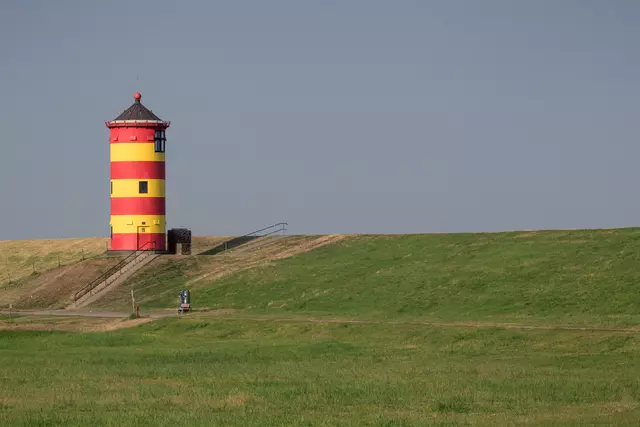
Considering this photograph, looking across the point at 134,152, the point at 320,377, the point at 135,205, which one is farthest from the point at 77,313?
the point at 320,377

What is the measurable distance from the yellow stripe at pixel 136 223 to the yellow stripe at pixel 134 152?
3.82m

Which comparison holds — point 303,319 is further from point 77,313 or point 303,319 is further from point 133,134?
point 133,134

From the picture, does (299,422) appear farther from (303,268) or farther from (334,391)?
(303,268)

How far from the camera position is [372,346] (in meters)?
49.8

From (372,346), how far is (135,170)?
37314mm

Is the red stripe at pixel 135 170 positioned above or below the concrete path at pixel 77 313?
above

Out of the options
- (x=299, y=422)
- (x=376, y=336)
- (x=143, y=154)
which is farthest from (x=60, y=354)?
(x=143, y=154)

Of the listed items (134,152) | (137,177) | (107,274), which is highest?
(134,152)

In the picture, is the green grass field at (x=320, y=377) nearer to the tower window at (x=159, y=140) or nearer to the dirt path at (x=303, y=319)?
the dirt path at (x=303, y=319)

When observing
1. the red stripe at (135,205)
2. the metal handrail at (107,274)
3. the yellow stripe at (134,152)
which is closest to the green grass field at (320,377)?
the metal handrail at (107,274)

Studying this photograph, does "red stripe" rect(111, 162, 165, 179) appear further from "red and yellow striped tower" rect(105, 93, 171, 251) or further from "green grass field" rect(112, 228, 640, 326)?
"green grass field" rect(112, 228, 640, 326)

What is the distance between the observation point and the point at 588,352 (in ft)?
144

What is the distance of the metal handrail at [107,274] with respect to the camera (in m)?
78.8

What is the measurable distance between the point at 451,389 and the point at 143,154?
168 ft
